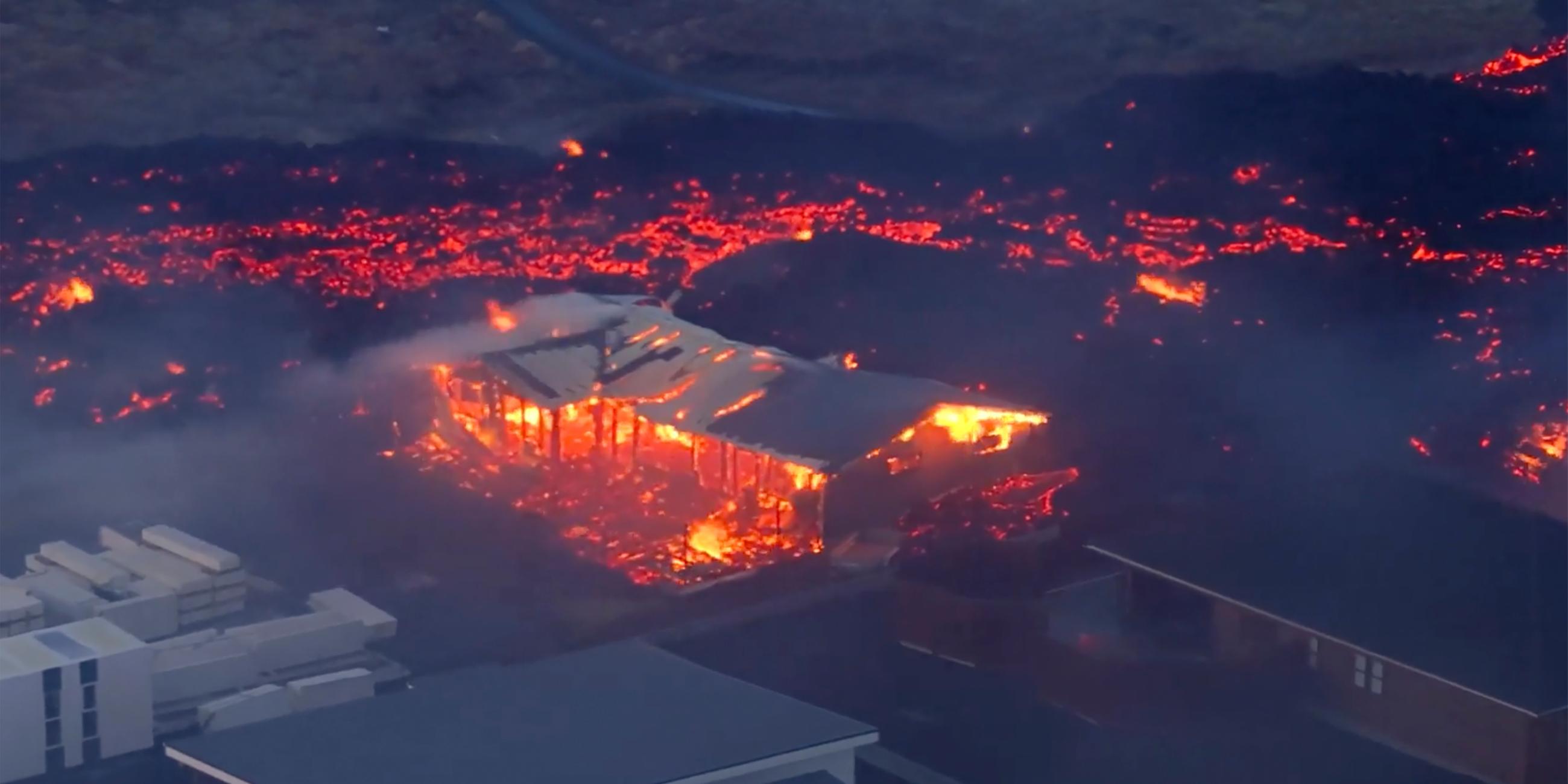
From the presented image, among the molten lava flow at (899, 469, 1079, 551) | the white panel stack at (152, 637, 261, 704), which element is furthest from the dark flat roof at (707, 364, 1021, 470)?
the white panel stack at (152, 637, 261, 704)

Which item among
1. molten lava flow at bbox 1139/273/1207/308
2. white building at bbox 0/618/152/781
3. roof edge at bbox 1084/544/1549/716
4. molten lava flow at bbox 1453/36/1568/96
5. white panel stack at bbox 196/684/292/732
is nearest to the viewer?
roof edge at bbox 1084/544/1549/716

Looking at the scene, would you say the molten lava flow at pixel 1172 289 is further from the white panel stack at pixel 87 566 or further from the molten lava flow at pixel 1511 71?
the white panel stack at pixel 87 566

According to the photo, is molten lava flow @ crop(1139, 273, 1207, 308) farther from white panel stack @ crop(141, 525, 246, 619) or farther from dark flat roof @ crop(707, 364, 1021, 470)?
white panel stack @ crop(141, 525, 246, 619)

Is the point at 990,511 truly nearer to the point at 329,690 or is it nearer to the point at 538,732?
the point at 538,732

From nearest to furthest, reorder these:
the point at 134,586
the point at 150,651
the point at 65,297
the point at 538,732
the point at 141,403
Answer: the point at 538,732
the point at 150,651
the point at 134,586
the point at 141,403
the point at 65,297

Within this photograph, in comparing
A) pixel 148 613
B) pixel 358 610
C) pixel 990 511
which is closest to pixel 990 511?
pixel 990 511

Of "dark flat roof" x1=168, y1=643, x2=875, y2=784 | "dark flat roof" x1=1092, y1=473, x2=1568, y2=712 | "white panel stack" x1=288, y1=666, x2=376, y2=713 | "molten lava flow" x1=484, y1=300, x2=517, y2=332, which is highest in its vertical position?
"molten lava flow" x1=484, y1=300, x2=517, y2=332

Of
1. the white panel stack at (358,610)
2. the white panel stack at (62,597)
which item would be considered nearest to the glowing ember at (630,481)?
the white panel stack at (358,610)
